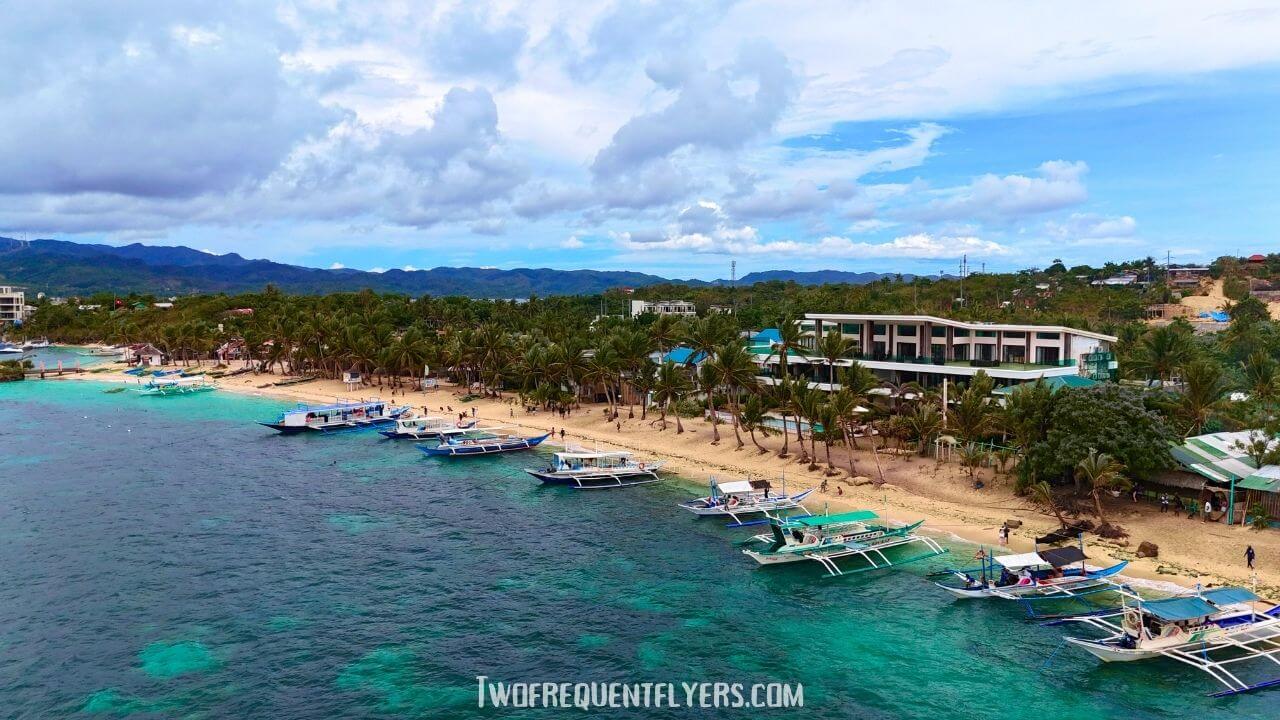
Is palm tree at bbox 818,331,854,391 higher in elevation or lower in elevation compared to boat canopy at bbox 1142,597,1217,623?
higher

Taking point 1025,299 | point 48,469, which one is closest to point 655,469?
point 48,469

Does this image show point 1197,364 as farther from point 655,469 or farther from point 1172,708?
point 655,469

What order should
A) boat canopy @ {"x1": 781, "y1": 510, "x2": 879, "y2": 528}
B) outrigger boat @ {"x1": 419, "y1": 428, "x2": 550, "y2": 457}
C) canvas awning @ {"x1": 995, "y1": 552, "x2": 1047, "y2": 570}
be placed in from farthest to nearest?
1. outrigger boat @ {"x1": 419, "y1": 428, "x2": 550, "y2": 457}
2. boat canopy @ {"x1": 781, "y1": 510, "x2": 879, "y2": 528}
3. canvas awning @ {"x1": 995, "y1": 552, "x2": 1047, "y2": 570}

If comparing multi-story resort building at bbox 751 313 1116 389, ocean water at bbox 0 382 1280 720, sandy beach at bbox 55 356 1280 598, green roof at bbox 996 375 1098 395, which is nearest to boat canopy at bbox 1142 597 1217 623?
ocean water at bbox 0 382 1280 720

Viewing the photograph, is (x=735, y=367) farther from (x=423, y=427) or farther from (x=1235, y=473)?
(x=423, y=427)

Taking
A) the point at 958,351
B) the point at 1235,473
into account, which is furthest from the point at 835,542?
the point at 958,351

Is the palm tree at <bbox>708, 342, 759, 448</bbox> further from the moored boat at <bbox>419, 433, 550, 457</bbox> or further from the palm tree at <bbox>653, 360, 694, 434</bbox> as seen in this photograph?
the moored boat at <bbox>419, 433, 550, 457</bbox>
